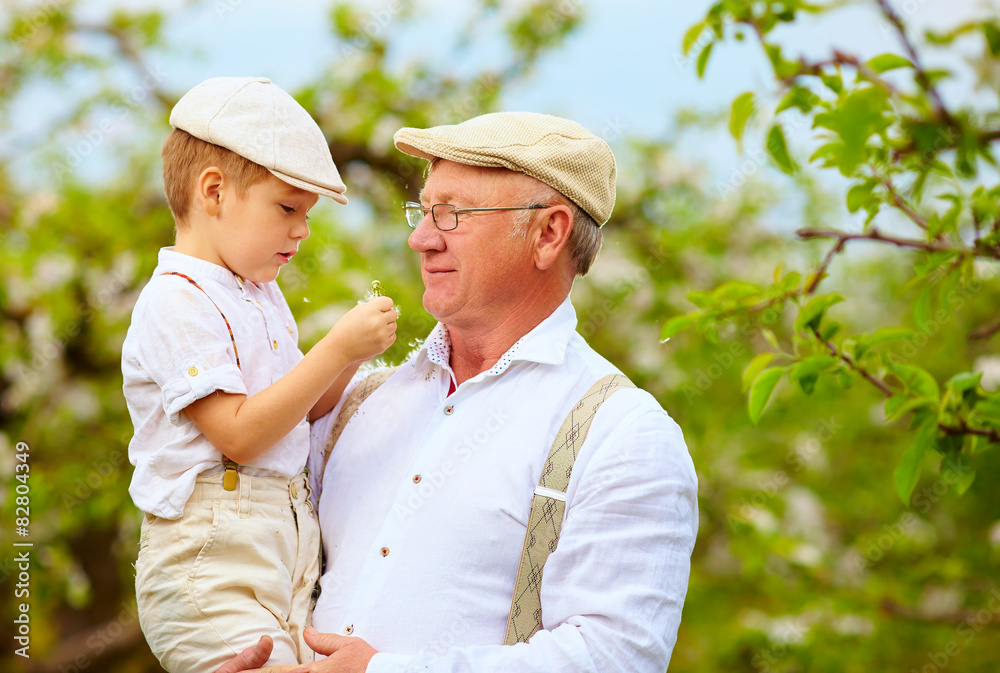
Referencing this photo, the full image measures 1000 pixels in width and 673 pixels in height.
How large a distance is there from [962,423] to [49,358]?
473cm

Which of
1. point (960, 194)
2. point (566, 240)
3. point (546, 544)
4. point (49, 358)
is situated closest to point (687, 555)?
point (546, 544)

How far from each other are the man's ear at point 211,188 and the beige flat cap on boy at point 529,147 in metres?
0.43

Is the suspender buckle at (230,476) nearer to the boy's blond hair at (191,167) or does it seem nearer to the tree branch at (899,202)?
the boy's blond hair at (191,167)

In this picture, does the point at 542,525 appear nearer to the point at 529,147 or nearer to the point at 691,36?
the point at 529,147

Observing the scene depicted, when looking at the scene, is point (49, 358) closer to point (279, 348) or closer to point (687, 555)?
point (279, 348)

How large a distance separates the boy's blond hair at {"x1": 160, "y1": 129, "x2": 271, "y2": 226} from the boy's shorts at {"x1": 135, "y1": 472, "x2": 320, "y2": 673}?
23.2 inches

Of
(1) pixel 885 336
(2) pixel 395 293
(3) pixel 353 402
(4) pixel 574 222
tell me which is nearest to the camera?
(1) pixel 885 336

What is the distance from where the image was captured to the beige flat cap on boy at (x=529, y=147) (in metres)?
1.99

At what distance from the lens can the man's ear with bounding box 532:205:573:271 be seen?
Result: 2068 mm

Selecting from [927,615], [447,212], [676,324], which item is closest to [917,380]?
[676,324]

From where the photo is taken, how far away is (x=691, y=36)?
1.80 m

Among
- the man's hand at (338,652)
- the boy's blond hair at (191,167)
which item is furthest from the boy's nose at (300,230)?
the man's hand at (338,652)

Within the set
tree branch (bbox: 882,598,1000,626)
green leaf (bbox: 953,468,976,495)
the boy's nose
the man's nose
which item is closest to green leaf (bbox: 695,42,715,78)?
the man's nose

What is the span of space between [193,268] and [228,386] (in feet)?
0.99
